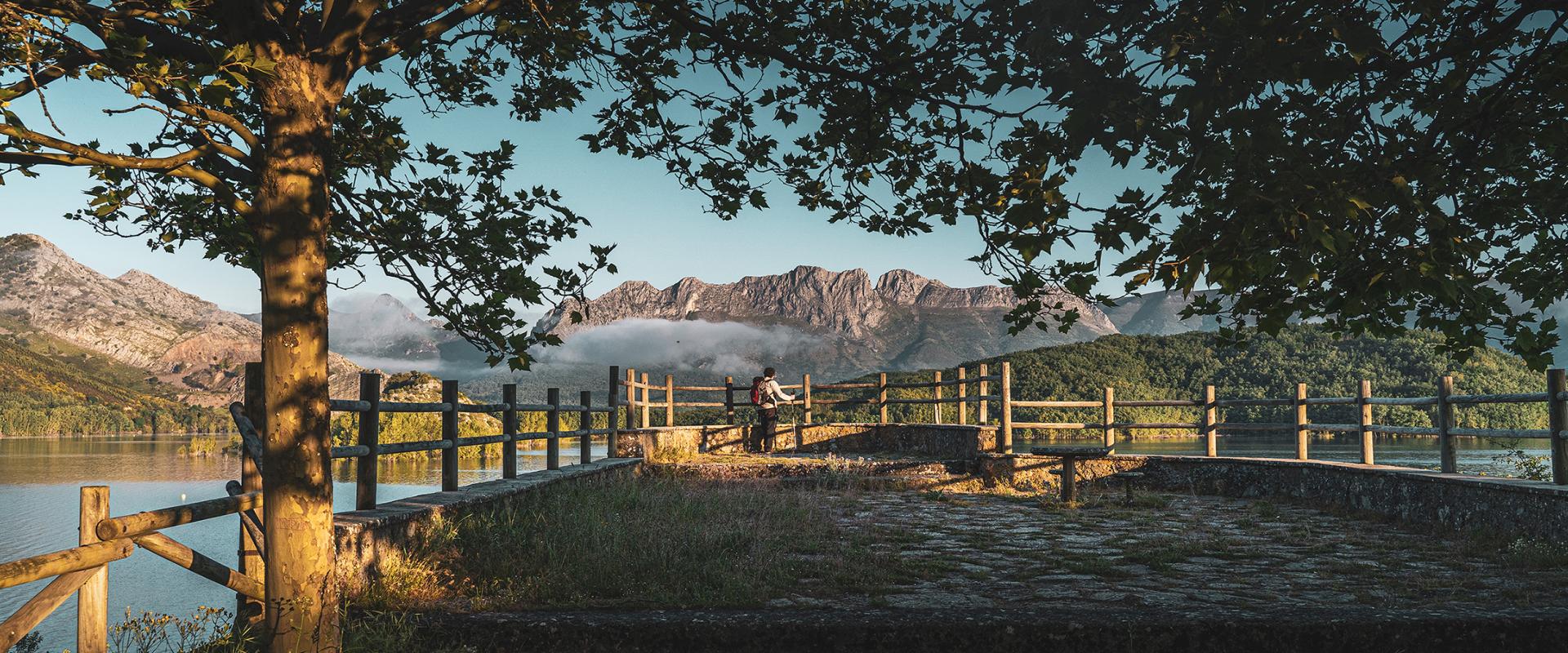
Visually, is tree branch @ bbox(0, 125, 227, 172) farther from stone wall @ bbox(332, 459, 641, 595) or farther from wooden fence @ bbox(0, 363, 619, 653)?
stone wall @ bbox(332, 459, 641, 595)

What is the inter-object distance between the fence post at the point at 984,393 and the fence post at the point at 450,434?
31.3ft

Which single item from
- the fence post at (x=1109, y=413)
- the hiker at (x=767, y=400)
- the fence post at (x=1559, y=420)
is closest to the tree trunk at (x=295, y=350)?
the fence post at (x=1559, y=420)

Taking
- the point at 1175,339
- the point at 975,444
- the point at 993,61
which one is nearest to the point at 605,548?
the point at 993,61

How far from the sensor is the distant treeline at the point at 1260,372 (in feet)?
269

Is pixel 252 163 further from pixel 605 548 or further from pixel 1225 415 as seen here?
pixel 1225 415

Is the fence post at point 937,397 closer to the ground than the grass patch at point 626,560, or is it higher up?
higher up

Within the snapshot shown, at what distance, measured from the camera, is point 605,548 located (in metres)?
6.37

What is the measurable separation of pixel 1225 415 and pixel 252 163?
119 meters

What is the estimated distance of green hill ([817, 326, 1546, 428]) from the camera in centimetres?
8219

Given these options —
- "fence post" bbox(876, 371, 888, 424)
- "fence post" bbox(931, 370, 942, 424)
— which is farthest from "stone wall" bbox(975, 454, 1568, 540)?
"fence post" bbox(876, 371, 888, 424)

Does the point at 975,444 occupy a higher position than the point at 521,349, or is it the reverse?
the point at 521,349

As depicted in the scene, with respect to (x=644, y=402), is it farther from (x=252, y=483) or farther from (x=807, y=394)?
(x=252, y=483)

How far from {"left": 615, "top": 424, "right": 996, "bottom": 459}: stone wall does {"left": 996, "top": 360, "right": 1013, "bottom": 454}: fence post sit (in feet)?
1.79

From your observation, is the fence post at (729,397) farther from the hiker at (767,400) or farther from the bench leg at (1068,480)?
the bench leg at (1068,480)
